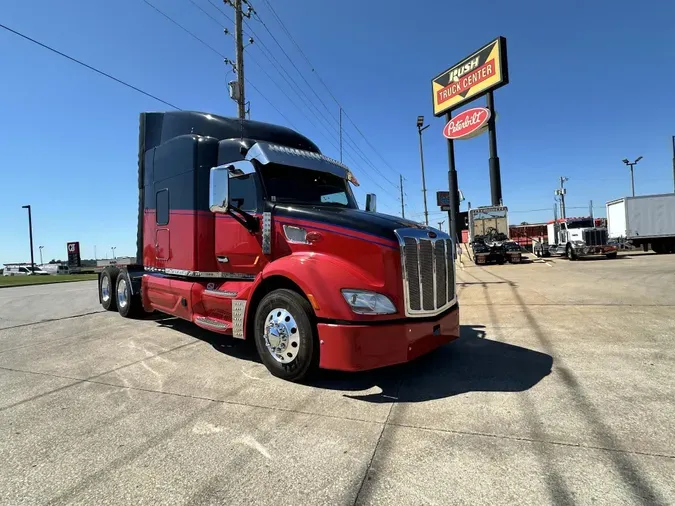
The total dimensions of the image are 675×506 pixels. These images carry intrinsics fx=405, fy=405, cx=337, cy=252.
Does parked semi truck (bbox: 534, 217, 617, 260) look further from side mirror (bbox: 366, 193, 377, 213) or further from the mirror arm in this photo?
the mirror arm

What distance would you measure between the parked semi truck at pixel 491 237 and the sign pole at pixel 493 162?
6.33 ft

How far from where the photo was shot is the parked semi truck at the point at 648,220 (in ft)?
80.0

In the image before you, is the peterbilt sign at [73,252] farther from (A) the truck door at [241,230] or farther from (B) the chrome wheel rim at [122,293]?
(A) the truck door at [241,230]

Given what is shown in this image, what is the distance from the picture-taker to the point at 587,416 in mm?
3188

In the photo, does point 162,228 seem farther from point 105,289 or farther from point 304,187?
point 105,289

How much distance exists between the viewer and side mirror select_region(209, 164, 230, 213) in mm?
4867

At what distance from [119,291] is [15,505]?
710 centimetres

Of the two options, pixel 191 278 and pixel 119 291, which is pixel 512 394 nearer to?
pixel 191 278

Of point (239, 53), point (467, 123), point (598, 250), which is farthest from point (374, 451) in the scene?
point (467, 123)

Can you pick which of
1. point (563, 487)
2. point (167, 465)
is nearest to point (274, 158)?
point (167, 465)

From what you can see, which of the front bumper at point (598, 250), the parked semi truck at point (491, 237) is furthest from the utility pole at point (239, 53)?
the front bumper at point (598, 250)

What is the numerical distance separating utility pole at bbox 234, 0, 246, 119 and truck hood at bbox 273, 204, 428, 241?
10.2 m

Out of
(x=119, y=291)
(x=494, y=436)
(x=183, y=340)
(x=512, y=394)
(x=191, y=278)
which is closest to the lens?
(x=494, y=436)

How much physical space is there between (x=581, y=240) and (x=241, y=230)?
2383 centimetres
